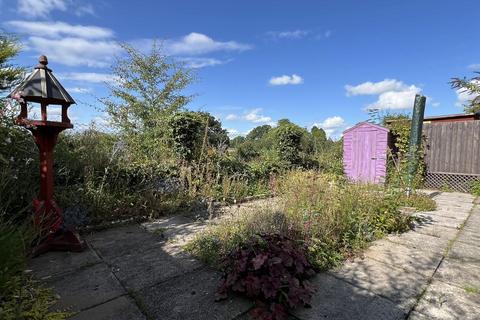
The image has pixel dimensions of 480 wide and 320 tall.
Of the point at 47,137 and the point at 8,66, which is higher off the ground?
the point at 8,66

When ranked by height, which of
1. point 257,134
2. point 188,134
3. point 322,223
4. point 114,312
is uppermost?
point 257,134

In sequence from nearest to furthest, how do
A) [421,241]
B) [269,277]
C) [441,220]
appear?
[269,277]
[421,241]
[441,220]

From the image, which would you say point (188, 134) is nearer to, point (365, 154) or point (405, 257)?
point (405, 257)

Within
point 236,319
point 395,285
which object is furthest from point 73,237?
point 395,285

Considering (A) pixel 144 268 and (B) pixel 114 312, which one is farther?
(A) pixel 144 268

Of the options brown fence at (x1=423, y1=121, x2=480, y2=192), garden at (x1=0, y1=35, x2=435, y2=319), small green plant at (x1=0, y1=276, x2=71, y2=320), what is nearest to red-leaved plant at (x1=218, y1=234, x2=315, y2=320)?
garden at (x1=0, y1=35, x2=435, y2=319)

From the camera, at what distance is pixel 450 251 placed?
10.8ft

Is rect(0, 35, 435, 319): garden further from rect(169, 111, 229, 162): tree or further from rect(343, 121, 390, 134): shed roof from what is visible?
rect(343, 121, 390, 134): shed roof

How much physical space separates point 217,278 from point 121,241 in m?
1.58

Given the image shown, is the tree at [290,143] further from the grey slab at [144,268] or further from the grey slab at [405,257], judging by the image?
the grey slab at [144,268]

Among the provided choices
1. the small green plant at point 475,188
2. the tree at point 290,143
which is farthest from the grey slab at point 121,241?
the small green plant at point 475,188

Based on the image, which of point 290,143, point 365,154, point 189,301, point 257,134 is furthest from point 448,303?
point 257,134

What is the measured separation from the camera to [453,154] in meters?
8.34

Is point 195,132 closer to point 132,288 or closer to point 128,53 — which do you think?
point 132,288
